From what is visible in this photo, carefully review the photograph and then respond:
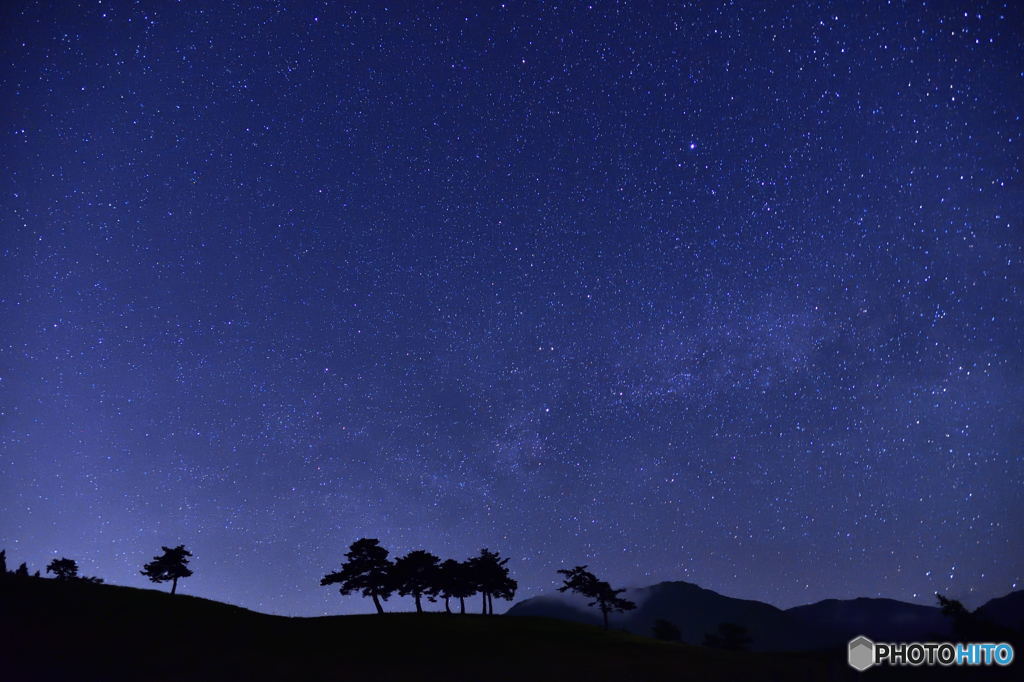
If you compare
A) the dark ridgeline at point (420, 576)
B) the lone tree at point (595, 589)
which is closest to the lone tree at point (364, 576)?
the dark ridgeline at point (420, 576)

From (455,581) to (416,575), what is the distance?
6.96 meters

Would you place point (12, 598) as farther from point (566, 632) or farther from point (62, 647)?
point (566, 632)

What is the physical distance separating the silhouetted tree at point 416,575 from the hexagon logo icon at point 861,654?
157ft

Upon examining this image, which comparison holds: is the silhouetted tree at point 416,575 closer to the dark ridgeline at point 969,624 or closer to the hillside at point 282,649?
the hillside at point 282,649

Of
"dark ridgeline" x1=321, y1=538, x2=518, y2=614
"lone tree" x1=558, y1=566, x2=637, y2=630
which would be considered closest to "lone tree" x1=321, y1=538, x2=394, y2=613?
"dark ridgeline" x1=321, y1=538, x2=518, y2=614

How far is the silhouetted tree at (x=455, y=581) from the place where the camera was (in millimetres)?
75044

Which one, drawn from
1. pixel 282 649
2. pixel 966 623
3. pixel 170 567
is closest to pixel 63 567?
pixel 170 567

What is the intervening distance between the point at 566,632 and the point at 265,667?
104 ft

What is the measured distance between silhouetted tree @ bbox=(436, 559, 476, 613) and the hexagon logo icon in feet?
165

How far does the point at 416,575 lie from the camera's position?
236ft

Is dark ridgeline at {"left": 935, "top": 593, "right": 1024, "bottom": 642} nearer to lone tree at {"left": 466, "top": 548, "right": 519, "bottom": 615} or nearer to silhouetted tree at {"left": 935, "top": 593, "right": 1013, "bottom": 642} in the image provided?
silhouetted tree at {"left": 935, "top": 593, "right": 1013, "bottom": 642}

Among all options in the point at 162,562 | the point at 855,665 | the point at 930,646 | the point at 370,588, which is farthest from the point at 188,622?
the point at 930,646

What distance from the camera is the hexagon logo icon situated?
3291cm

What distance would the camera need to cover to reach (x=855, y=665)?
1320 inches
